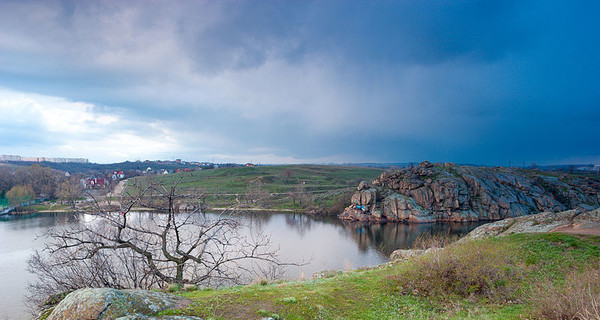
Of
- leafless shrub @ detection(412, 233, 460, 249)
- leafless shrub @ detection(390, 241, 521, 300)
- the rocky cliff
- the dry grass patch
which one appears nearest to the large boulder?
leafless shrub @ detection(390, 241, 521, 300)

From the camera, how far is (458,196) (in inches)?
2633

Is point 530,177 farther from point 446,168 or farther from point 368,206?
point 368,206

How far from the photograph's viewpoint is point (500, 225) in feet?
66.9

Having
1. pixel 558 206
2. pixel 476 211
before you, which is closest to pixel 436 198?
pixel 476 211

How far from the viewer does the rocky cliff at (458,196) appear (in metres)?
64.8

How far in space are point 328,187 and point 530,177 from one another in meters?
58.6

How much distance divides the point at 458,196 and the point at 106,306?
241 feet

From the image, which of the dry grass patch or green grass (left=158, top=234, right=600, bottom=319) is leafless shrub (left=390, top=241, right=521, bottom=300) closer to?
green grass (left=158, top=234, right=600, bottom=319)

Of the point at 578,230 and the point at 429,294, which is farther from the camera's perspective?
the point at 578,230

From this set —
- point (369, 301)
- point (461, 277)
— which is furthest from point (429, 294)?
point (369, 301)

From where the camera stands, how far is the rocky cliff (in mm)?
64750

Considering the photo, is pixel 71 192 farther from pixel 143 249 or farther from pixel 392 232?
pixel 392 232

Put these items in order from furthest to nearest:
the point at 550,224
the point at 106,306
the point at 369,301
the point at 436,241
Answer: the point at 436,241 < the point at 550,224 < the point at 369,301 < the point at 106,306

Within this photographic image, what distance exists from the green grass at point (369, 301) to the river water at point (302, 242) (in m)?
5.99
